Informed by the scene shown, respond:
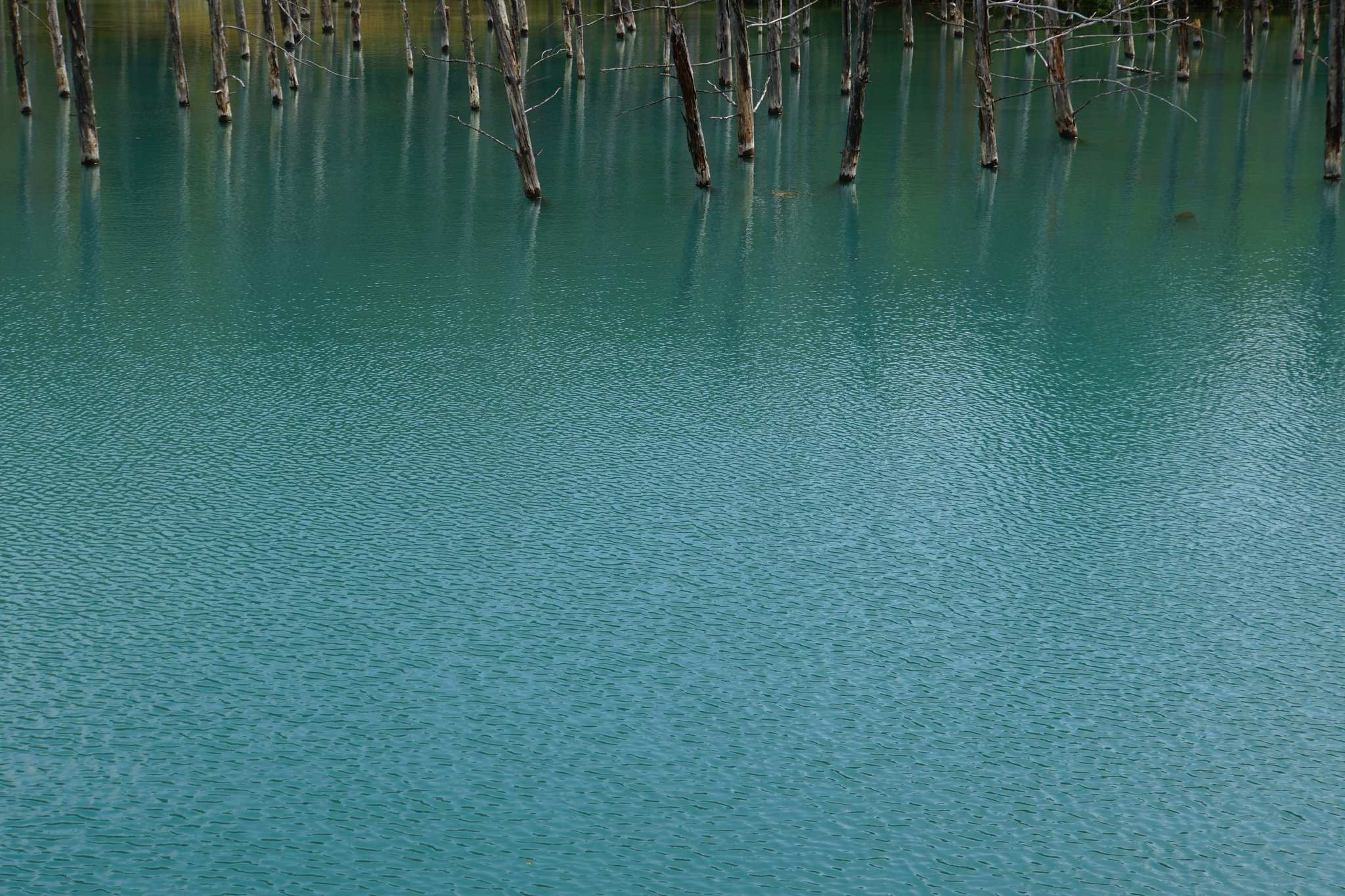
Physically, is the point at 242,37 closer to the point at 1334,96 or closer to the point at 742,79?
the point at 742,79

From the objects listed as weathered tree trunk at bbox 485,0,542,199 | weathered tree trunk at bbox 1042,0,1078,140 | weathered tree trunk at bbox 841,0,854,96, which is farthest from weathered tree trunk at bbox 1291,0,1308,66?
weathered tree trunk at bbox 485,0,542,199

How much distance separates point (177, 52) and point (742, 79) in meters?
8.07

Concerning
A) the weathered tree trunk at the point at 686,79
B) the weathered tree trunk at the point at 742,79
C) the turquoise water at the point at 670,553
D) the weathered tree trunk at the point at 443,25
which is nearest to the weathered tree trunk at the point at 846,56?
the weathered tree trunk at the point at 742,79

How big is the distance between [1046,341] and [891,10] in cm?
2726

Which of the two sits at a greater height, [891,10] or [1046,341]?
[891,10]

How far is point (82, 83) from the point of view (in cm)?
1245

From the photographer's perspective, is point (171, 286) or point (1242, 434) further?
point (171, 286)

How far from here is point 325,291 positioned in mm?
9312

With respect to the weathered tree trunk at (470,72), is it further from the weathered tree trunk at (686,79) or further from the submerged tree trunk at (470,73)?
the weathered tree trunk at (686,79)

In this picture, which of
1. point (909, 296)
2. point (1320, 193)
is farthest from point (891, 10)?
point (909, 296)

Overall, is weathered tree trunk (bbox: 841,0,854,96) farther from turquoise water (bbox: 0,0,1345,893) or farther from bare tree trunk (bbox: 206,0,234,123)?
bare tree trunk (bbox: 206,0,234,123)

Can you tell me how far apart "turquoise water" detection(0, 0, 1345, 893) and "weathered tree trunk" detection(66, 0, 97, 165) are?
5.16ft

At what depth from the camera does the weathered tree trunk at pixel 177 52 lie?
16.9m

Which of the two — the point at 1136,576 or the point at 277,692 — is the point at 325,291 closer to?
the point at 277,692
